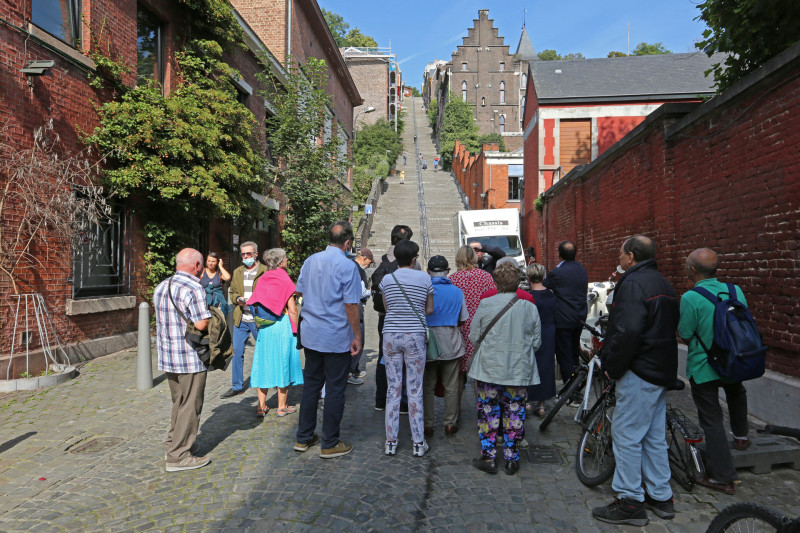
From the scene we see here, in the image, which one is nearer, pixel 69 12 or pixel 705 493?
pixel 705 493

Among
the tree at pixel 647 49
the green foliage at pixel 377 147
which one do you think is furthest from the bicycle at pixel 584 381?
the tree at pixel 647 49

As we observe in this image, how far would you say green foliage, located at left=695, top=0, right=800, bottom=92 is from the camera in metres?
5.90

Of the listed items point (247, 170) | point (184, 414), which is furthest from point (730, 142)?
point (247, 170)

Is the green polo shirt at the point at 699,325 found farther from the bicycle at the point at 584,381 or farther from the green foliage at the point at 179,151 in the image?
the green foliage at the point at 179,151

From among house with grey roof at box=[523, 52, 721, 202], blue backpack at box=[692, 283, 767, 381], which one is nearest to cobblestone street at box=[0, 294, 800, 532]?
blue backpack at box=[692, 283, 767, 381]

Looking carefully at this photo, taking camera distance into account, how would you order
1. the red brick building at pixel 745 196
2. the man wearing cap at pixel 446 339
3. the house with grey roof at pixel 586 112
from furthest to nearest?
the house with grey roof at pixel 586 112, the red brick building at pixel 745 196, the man wearing cap at pixel 446 339

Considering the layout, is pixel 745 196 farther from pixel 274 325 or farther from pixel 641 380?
pixel 274 325

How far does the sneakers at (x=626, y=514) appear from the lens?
3410mm

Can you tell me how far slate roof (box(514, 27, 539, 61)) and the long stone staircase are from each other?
32392 mm

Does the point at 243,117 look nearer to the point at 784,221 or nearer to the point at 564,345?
the point at 564,345

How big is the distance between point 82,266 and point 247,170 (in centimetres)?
412

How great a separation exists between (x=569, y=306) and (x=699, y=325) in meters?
2.19

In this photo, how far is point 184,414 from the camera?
4309 millimetres

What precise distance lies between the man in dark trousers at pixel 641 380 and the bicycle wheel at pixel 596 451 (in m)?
0.40
